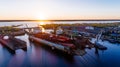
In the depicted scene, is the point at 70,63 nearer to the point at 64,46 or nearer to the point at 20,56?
the point at 64,46

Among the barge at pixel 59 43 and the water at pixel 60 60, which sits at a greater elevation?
the barge at pixel 59 43

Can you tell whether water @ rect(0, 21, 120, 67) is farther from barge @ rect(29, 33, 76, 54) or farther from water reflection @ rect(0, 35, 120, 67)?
barge @ rect(29, 33, 76, 54)

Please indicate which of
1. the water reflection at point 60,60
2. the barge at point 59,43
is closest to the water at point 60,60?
the water reflection at point 60,60

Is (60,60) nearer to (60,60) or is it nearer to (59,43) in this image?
(60,60)

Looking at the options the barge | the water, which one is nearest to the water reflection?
the water

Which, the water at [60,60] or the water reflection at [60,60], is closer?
the water at [60,60]

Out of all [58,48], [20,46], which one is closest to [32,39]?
[20,46]

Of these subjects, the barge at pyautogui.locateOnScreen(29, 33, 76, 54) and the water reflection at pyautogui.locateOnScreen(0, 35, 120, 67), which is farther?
the barge at pyautogui.locateOnScreen(29, 33, 76, 54)

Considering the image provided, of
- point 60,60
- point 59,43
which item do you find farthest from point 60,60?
point 59,43

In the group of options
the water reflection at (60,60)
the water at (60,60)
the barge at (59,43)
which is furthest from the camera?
the barge at (59,43)

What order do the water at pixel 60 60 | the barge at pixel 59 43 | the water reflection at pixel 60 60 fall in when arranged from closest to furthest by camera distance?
the water at pixel 60 60 < the water reflection at pixel 60 60 < the barge at pixel 59 43

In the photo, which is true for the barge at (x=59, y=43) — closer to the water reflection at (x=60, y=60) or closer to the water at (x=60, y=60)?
the water reflection at (x=60, y=60)
